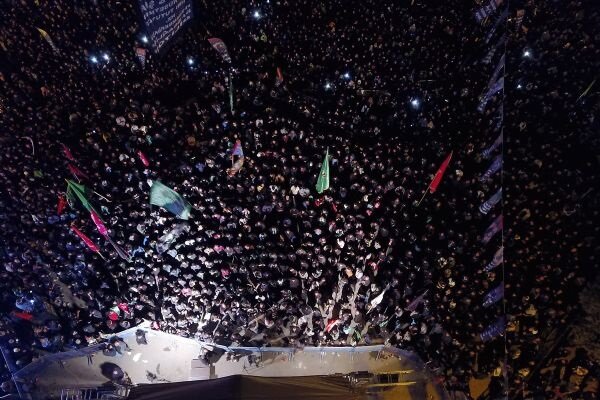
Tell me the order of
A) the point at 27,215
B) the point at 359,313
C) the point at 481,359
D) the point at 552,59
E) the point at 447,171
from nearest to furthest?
the point at 481,359 → the point at 359,313 → the point at 27,215 → the point at 447,171 → the point at 552,59

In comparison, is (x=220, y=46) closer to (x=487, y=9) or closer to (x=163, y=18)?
(x=163, y=18)

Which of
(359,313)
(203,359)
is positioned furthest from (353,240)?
(203,359)

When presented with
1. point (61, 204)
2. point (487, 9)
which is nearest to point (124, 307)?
point (61, 204)

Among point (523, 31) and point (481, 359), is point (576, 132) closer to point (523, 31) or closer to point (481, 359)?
point (523, 31)

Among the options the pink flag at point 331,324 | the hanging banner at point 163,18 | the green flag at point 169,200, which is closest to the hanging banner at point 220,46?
the hanging banner at point 163,18

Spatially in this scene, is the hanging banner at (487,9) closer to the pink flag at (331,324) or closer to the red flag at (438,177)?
the red flag at (438,177)

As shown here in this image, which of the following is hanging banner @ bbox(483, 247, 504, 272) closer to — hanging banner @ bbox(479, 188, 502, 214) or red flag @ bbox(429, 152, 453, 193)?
hanging banner @ bbox(479, 188, 502, 214)
